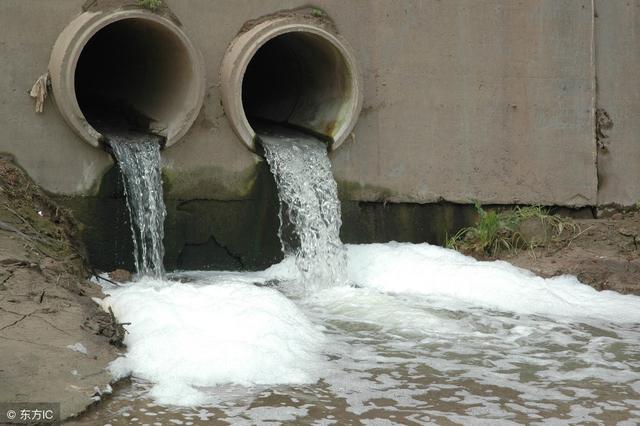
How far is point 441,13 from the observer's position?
7957mm

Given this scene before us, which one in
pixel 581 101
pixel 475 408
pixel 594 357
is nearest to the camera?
pixel 475 408

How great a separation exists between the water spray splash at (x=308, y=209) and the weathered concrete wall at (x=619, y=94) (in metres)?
3.00

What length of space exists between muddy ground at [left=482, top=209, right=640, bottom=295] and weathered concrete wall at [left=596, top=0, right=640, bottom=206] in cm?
32

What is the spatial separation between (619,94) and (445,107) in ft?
6.41

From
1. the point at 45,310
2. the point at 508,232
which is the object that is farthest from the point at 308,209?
the point at 45,310

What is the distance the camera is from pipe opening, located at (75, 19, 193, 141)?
7078 millimetres

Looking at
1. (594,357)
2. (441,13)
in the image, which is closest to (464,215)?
(441,13)

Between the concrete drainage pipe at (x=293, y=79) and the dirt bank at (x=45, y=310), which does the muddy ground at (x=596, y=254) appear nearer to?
the concrete drainage pipe at (x=293, y=79)

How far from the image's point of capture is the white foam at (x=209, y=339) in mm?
4094

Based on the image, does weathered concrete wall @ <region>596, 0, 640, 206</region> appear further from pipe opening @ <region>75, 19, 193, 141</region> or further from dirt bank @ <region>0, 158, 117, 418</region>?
dirt bank @ <region>0, 158, 117, 418</region>

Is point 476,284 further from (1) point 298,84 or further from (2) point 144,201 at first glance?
(1) point 298,84

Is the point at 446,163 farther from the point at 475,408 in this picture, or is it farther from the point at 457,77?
the point at 475,408

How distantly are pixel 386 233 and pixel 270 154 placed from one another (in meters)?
1.38

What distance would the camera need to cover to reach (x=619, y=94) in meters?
8.59
